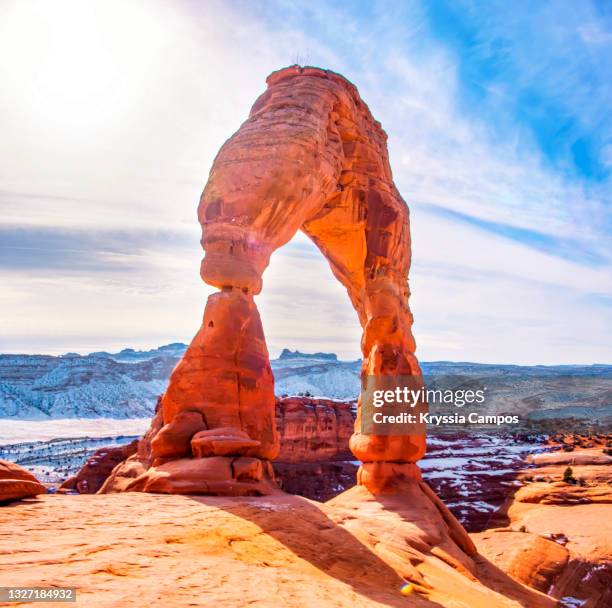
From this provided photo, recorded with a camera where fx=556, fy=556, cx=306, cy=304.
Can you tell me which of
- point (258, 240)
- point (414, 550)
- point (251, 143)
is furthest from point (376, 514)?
point (251, 143)

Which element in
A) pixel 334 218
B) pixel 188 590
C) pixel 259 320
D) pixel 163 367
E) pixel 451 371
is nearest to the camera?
pixel 188 590

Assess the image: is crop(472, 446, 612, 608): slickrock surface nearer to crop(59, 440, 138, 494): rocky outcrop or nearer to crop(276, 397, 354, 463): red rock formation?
crop(276, 397, 354, 463): red rock formation

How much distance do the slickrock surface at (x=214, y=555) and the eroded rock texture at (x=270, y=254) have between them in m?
1.52

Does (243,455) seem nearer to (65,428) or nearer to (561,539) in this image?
(561,539)

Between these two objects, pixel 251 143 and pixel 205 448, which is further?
pixel 251 143

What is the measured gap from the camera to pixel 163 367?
117m

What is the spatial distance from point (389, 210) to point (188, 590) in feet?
40.4

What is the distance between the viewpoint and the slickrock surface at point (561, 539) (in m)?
13.2

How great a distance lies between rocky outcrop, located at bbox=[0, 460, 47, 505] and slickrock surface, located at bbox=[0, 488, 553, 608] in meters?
0.15

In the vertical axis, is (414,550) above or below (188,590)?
below

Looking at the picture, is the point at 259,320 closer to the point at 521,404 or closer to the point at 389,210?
the point at 389,210

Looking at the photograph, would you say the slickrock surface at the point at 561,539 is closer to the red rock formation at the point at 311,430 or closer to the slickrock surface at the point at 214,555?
the slickrock surface at the point at 214,555

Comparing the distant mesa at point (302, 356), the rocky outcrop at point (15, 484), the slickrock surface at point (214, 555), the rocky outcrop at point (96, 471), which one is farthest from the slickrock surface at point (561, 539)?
the distant mesa at point (302, 356)

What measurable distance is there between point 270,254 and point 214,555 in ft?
22.6
